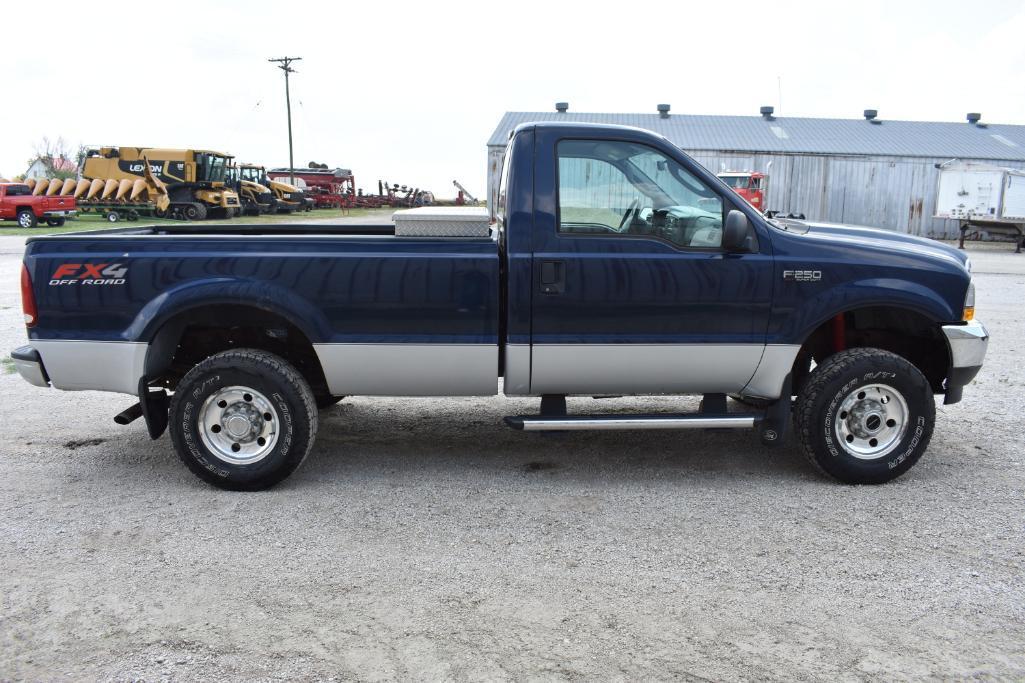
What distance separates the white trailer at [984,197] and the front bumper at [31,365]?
106 feet

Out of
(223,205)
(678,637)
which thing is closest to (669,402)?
(678,637)

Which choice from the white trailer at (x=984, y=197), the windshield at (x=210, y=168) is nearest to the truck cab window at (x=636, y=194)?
the white trailer at (x=984, y=197)

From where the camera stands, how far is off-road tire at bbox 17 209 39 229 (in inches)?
1232

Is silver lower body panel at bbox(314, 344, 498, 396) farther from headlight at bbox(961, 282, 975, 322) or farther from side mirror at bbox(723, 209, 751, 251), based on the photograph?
headlight at bbox(961, 282, 975, 322)

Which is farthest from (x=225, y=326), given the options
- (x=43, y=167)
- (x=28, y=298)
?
(x=43, y=167)

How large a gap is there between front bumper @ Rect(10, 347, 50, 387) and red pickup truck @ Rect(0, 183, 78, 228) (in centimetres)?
3080

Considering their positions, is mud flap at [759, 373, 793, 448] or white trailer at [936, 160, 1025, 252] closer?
mud flap at [759, 373, 793, 448]

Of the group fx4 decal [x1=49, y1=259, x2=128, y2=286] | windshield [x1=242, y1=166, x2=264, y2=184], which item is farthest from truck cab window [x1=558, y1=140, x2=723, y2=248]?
windshield [x1=242, y1=166, x2=264, y2=184]

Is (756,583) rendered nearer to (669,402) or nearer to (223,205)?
(669,402)

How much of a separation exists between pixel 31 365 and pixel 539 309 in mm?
2986

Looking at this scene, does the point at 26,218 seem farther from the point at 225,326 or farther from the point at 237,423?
the point at 237,423

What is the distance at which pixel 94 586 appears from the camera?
361 cm

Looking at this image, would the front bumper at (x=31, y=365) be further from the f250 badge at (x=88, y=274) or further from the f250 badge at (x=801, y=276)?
the f250 badge at (x=801, y=276)

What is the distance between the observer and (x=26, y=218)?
3128 cm
